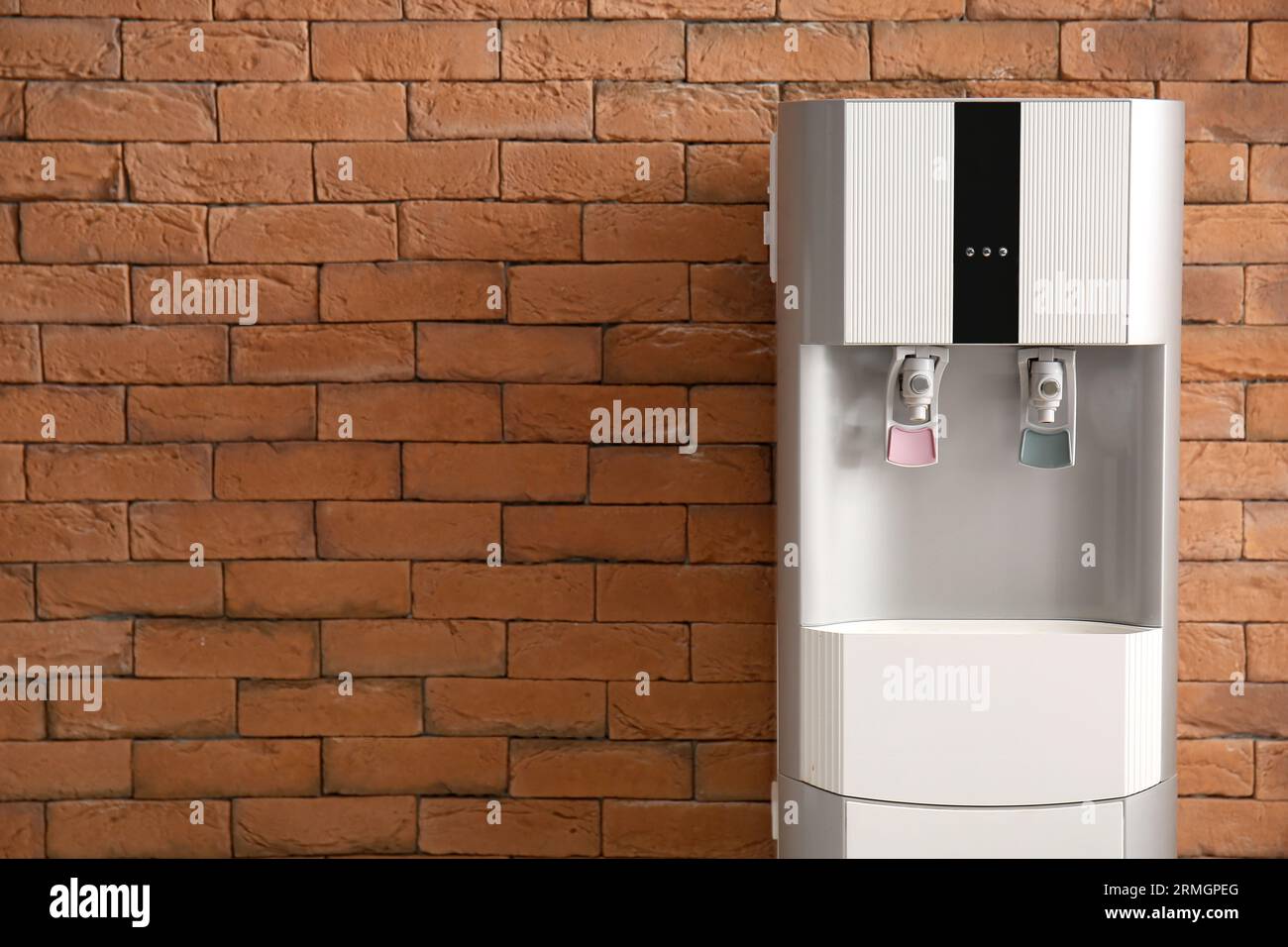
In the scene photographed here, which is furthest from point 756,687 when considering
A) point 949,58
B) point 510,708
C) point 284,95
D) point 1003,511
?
point 284,95

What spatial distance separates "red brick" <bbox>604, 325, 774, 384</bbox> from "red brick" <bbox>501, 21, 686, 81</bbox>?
421 mm

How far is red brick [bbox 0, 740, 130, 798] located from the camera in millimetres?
1888

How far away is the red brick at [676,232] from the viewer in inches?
72.5

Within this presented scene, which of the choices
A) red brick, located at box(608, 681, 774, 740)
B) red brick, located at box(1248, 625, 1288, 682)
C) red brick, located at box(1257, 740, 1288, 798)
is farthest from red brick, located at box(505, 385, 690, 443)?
red brick, located at box(1257, 740, 1288, 798)

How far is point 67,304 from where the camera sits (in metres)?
1.87

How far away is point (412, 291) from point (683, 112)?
0.53 m

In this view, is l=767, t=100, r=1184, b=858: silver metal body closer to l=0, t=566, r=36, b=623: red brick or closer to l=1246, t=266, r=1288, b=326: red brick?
l=1246, t=266, r=1288, b=326: red brick

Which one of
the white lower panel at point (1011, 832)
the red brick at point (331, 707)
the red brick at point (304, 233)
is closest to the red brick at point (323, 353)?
the red brick at point (304, 233)

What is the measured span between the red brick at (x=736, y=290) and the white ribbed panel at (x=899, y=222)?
42 cm

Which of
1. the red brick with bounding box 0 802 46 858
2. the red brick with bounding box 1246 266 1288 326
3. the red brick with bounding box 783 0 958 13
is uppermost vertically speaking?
the red brick with bounding box 783 0 958 13

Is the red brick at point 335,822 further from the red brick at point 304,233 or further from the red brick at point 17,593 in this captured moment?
the red brick at point 304,233

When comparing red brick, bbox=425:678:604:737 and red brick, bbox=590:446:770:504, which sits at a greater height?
red brick, bbox=590:446:770:504

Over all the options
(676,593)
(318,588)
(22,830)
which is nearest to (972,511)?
(676,593)

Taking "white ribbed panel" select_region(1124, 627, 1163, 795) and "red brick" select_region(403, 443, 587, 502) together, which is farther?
"red brick" select_region(403, 443, 587, 502)
